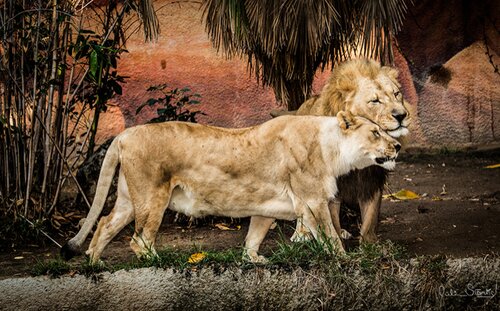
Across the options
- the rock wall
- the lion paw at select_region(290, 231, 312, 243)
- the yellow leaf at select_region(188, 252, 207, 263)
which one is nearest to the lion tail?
the yellow leaf at select_region(188, 252, 207, 263)

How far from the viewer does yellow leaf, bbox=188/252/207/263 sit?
5.21m

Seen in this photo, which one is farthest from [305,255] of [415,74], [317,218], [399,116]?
[415,74]

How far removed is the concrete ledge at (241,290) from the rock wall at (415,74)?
4099 mm

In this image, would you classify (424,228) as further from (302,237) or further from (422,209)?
(302,237)

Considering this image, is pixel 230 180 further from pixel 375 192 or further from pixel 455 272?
pixel 455 272

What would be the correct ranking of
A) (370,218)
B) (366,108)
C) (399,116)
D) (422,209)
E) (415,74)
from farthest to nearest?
(415,74), (422,209), (370,218), (366,108), (399,116)

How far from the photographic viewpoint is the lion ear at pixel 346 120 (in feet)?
17.1

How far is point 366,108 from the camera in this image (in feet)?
18.4

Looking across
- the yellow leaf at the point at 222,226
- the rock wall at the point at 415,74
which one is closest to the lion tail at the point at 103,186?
the yellow leaf at the point at 222,226

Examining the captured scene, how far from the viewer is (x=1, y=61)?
6219mm

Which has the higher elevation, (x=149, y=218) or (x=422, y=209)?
(x=149, y=218)

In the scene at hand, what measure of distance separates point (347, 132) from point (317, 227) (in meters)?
0.61

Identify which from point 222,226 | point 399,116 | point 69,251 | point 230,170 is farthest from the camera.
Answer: point 222,226

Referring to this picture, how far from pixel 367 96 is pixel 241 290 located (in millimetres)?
1555
